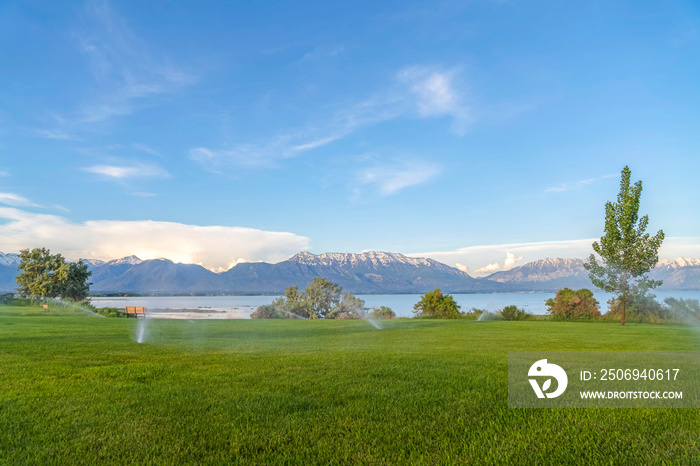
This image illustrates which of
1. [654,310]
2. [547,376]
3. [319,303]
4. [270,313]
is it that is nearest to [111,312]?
[270,313]

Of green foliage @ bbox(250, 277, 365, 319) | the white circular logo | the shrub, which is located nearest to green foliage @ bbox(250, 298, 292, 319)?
green foliage @ bbox(250, 277, 365, 319)

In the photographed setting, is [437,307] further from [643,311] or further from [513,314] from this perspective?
[643,311]

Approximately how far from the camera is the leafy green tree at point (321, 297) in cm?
4312

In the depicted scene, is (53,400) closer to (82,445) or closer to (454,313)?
(82,445)

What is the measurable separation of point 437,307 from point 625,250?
14892mm

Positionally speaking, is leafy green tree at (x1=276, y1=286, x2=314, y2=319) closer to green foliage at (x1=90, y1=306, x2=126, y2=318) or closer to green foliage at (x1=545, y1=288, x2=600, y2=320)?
green foliage at (x1=90, y1=306, x2=126, y2=318)

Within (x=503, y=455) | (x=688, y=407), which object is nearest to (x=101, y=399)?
(x=503, y=455)

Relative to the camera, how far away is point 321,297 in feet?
142

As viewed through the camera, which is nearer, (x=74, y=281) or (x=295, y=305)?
(x=295, y=305)

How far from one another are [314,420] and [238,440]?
0.91 meters

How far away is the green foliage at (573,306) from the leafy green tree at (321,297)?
1988cm

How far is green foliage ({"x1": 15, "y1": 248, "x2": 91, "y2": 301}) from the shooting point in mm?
43312

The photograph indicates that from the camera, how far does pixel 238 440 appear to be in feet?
13.7

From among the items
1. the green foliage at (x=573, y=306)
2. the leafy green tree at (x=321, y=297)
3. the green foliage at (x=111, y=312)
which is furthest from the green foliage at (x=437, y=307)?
the green foliage at (x=111, y=312)
